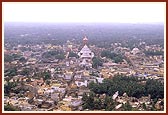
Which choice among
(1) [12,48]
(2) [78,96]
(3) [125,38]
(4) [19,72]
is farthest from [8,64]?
(3) [125,38]

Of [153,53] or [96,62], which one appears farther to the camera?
[153,53]

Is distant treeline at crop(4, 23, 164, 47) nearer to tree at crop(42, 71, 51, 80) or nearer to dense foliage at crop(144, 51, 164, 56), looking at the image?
dense foliage at crop(144, 51, 164, 56)

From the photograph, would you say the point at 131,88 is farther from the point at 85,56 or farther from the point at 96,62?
the point at 85,56


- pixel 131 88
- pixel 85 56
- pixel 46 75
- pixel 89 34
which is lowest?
pixel 131 88

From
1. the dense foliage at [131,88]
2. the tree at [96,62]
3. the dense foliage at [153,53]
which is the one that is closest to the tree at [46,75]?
the dense foliage at [131,88]

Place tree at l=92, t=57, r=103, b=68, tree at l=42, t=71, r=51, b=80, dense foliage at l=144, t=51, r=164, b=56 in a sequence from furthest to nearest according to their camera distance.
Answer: dense foliage at l=144, t=51, r=164, b=56 < tree at l=92, t=57, r=103, b=68 < tree at l=42, t=71, r=51, b=80

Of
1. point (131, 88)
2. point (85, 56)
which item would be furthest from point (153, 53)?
point (131, 88)

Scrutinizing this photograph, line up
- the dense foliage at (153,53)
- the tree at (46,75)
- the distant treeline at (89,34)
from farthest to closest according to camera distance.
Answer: the distant treeline at (89,34) < the dense foliage at (153,53) < the tree at (46,75)

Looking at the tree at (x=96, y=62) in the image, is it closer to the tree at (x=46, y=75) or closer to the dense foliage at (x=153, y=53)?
the tree at (x=46, y=75)

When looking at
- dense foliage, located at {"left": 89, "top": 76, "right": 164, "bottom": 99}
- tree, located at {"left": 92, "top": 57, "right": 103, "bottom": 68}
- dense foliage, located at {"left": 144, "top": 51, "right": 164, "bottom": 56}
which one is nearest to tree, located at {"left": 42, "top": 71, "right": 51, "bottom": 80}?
dense foliage, located at {"left": 89, "top": 76, "right": 164, "bottom": 99}

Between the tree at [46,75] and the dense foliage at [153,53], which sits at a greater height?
the dense foliage at [153,53]

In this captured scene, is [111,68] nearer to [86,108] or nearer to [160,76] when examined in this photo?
[160,76]
